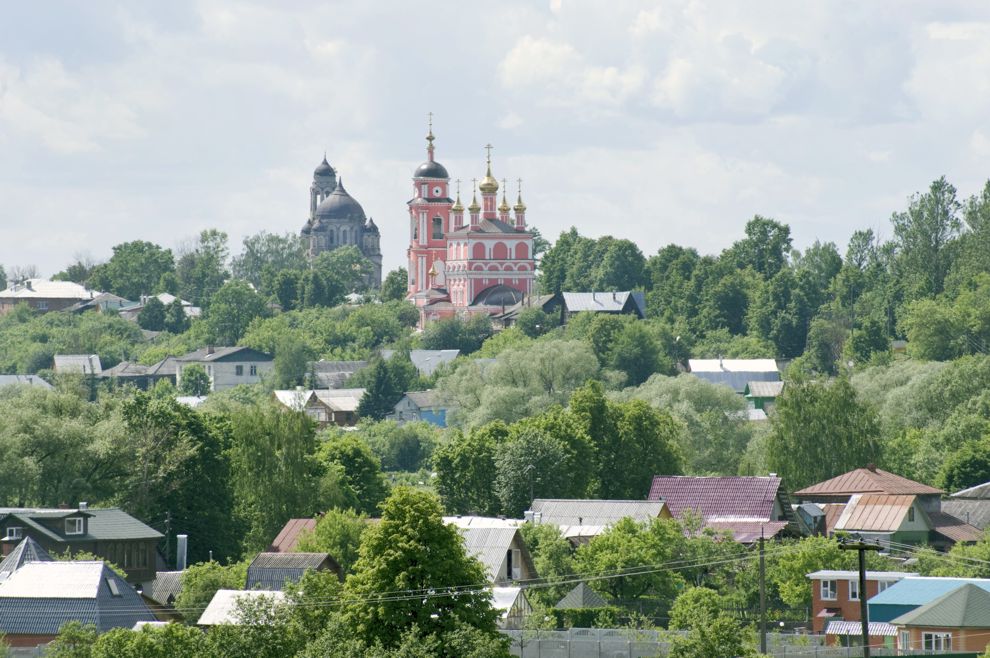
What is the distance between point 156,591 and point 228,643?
877 inches

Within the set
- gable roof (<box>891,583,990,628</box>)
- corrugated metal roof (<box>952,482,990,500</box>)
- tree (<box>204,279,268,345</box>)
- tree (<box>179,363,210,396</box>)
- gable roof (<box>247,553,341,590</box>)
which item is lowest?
gable roof (<box>891,583,990,628</box>)

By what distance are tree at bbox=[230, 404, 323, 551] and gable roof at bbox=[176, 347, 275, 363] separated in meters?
90.6

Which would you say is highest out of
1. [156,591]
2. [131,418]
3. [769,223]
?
[769,223]

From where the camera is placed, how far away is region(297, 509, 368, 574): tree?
71.1 meters

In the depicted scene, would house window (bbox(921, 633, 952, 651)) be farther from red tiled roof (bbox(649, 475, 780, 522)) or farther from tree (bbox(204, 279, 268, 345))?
tree (bbox(204, 279, 268, 345))

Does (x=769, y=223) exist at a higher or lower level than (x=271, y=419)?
higher

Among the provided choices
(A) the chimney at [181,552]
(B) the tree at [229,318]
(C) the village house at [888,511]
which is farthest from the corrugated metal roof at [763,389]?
(A) the chimney at [181,552]

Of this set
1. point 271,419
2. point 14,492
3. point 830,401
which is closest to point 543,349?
point 830,401

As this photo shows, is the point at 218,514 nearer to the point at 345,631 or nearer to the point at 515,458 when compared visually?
the point at 515,458

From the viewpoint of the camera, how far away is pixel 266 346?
182m

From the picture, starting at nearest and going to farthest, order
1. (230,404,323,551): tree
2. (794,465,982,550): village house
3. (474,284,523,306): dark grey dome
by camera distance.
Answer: (794,465,982,550): village house, (230,404,323,551): tree, (474,284,523,306): dark grey dome

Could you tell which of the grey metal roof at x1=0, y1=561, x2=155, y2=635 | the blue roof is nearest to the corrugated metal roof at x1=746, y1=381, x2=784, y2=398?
the blue roof

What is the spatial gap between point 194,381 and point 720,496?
94.3 meters

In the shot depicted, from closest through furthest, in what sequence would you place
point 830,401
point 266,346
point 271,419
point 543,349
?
point 271,419 → point 830,401 → point 543,349 → point 266,346
